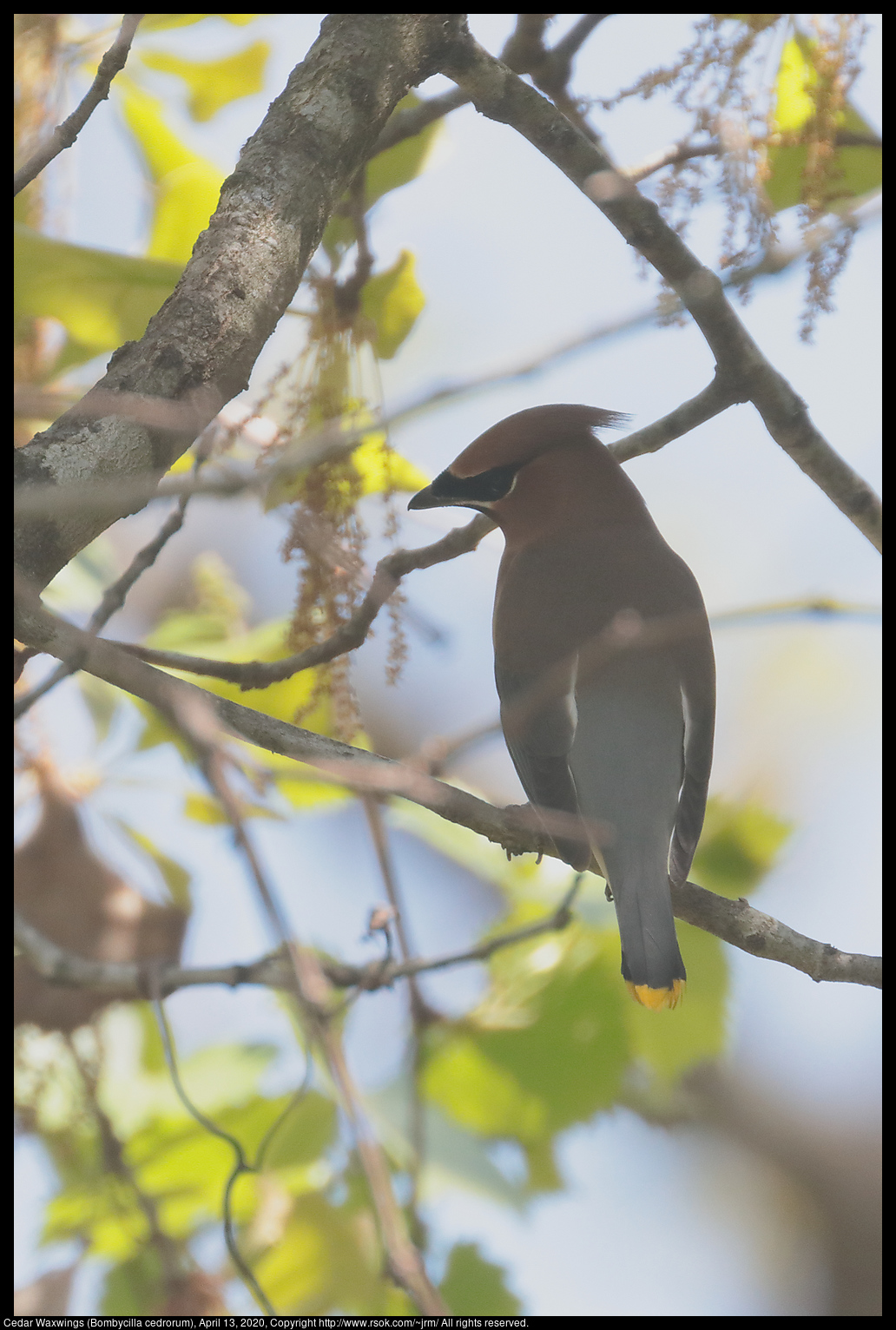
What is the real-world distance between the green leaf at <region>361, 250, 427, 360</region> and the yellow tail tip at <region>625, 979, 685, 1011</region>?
1298mm

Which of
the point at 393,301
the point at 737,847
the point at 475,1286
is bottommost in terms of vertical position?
the point at 475,1286

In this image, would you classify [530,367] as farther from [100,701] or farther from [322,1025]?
[100,701]

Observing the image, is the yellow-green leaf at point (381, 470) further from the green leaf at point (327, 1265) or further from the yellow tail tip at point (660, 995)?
the green leaf at point (327, 1265)

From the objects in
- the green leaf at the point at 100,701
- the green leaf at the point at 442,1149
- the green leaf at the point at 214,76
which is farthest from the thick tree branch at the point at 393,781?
the green leaf at the point at 214,76

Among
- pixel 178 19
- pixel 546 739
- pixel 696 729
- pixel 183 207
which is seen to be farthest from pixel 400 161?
pixel 696 729

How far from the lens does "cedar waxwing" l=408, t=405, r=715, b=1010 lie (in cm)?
226

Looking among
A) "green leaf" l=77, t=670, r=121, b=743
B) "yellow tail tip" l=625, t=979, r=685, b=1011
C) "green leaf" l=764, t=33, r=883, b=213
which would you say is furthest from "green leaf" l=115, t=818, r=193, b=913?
"green leaf" l=764, t=33, r=883, b=213

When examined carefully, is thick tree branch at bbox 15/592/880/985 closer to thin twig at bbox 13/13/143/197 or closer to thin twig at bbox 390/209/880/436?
thin twig at bbox 390/209/880/436

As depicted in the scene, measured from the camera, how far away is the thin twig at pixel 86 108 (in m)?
1.54

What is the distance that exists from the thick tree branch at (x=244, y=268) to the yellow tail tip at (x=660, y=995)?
1317mm

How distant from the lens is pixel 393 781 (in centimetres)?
106

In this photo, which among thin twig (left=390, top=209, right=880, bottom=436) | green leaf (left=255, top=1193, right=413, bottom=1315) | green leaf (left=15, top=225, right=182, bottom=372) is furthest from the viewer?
green leaf (left=255, top=1193, right=413, bottom=1315)

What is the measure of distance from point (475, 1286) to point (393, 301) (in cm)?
197

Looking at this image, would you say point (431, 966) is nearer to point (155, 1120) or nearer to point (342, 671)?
point (342, 671)
